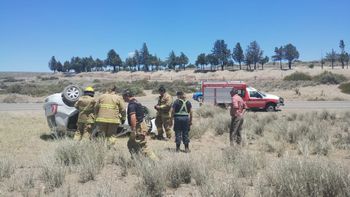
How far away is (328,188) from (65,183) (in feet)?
14.1

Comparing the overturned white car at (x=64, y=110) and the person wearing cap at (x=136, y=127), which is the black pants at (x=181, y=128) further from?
the person wearing cap at (x=136, y=127)

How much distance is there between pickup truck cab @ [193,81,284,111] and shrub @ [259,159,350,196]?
2162 cm


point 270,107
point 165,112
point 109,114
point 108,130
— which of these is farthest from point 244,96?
point 109,114

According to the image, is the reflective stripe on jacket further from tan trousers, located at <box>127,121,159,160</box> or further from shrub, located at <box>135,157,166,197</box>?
shrub, located at <box>135,157,166,197</box>

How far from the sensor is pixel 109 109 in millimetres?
10086

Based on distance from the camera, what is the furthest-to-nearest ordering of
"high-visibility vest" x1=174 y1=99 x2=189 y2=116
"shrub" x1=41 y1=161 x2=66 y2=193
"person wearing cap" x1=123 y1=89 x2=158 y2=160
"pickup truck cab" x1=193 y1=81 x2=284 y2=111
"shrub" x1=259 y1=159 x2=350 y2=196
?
"pickup truck cab" x1=193 y1=81 x2=284 y2=111 < "high-visibility vest" x1=174 y1=99 x2=189 y2=116 < "person wearing cap" x1=123 y1=89 x2=158 y2=160 < "shrub" x1=41 y1=161 x2=66 y2=193 < "shrub" x1=259 y1=159 x2=350 y2=196

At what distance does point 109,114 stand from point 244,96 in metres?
22.0

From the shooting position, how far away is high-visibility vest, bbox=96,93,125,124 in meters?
10.1

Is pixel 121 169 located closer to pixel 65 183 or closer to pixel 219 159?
pixel 65 183

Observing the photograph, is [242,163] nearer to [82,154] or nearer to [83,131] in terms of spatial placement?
[82,154]

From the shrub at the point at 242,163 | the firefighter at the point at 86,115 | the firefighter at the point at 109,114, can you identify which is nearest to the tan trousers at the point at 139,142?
the firefighter at the point at 109,114

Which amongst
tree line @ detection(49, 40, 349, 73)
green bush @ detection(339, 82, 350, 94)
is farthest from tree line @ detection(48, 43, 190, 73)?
green bush @ detection(339, 82, 350, 94)

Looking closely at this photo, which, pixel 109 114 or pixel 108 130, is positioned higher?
pixel 109 114

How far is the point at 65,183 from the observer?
7566 millimetres
